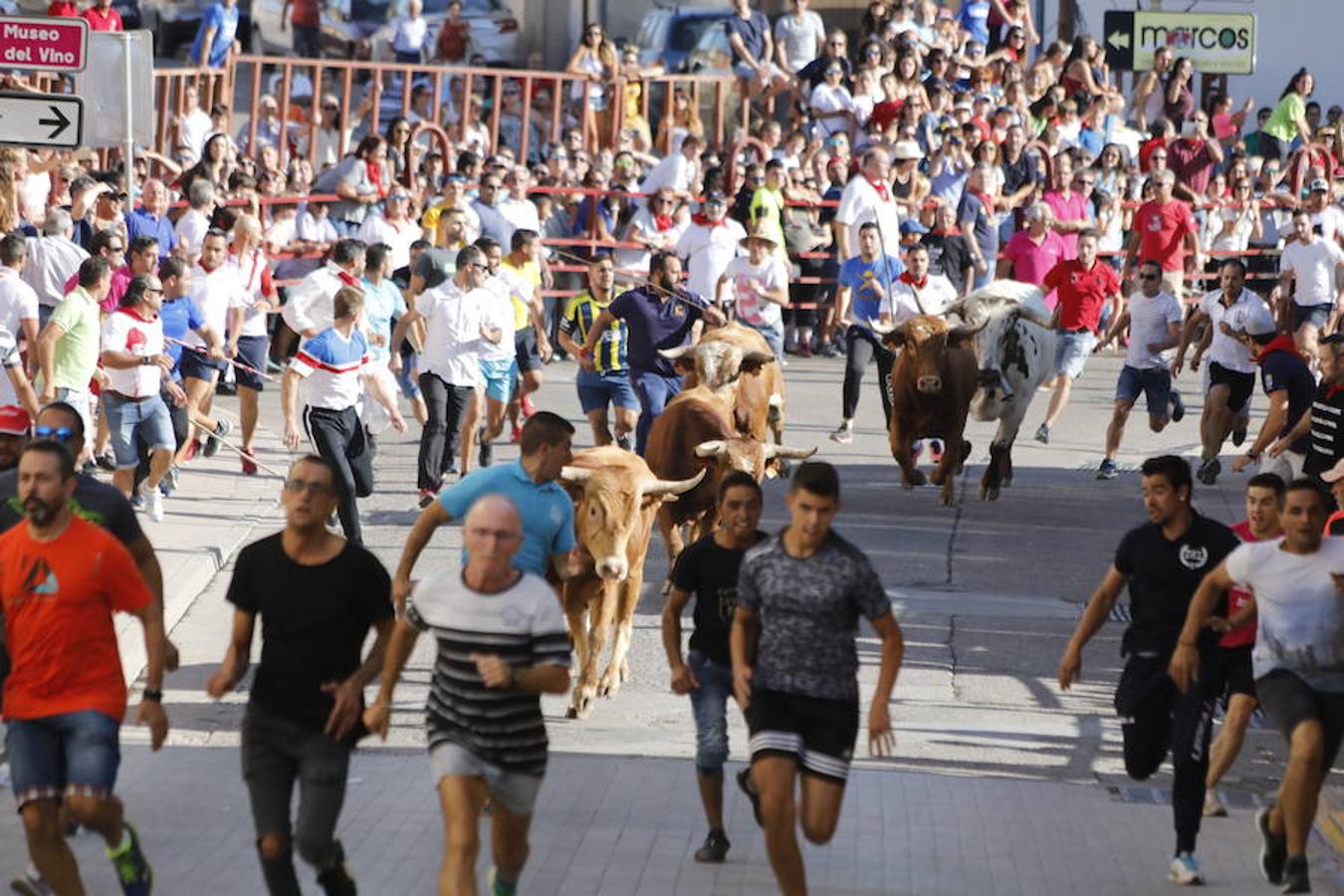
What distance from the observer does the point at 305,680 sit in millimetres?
8344

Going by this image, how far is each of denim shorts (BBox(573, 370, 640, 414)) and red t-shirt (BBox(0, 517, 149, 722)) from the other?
10351mm

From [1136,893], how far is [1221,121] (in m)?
25.4

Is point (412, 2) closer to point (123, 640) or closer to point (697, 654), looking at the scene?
point (123, 640)

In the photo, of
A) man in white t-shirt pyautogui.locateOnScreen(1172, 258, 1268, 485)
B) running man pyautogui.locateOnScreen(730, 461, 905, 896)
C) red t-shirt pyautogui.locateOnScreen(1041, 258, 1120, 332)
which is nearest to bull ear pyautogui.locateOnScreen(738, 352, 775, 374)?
man in white t-shirt pyautogui.locateOnScreen(1172, 258, 1268, 485)

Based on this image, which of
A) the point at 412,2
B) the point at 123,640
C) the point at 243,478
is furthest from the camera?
the point at 412,2

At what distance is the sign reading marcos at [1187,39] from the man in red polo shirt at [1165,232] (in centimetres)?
765

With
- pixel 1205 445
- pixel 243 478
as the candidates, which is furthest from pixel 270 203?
pixel 1205 445

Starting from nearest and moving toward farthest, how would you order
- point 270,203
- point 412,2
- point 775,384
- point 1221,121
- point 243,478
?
1. point 775,384
2. point 243,478
3. point 270,203
4. point 412,2
5. point 1221,121

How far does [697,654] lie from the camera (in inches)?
397

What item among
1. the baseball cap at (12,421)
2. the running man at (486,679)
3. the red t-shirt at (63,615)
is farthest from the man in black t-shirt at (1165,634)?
the baseball cap at (12,421)

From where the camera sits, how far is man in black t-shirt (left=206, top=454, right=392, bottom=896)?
828 cm

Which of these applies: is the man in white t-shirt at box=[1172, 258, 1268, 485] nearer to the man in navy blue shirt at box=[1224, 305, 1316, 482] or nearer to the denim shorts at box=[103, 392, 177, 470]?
the man in navy blue shirt at box=[1224, 305, 1316, 482]

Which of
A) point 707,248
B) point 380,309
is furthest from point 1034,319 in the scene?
point 707,248

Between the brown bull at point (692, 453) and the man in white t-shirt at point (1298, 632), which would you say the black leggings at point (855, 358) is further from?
the man in white t-shirt at point (1298, 632)
